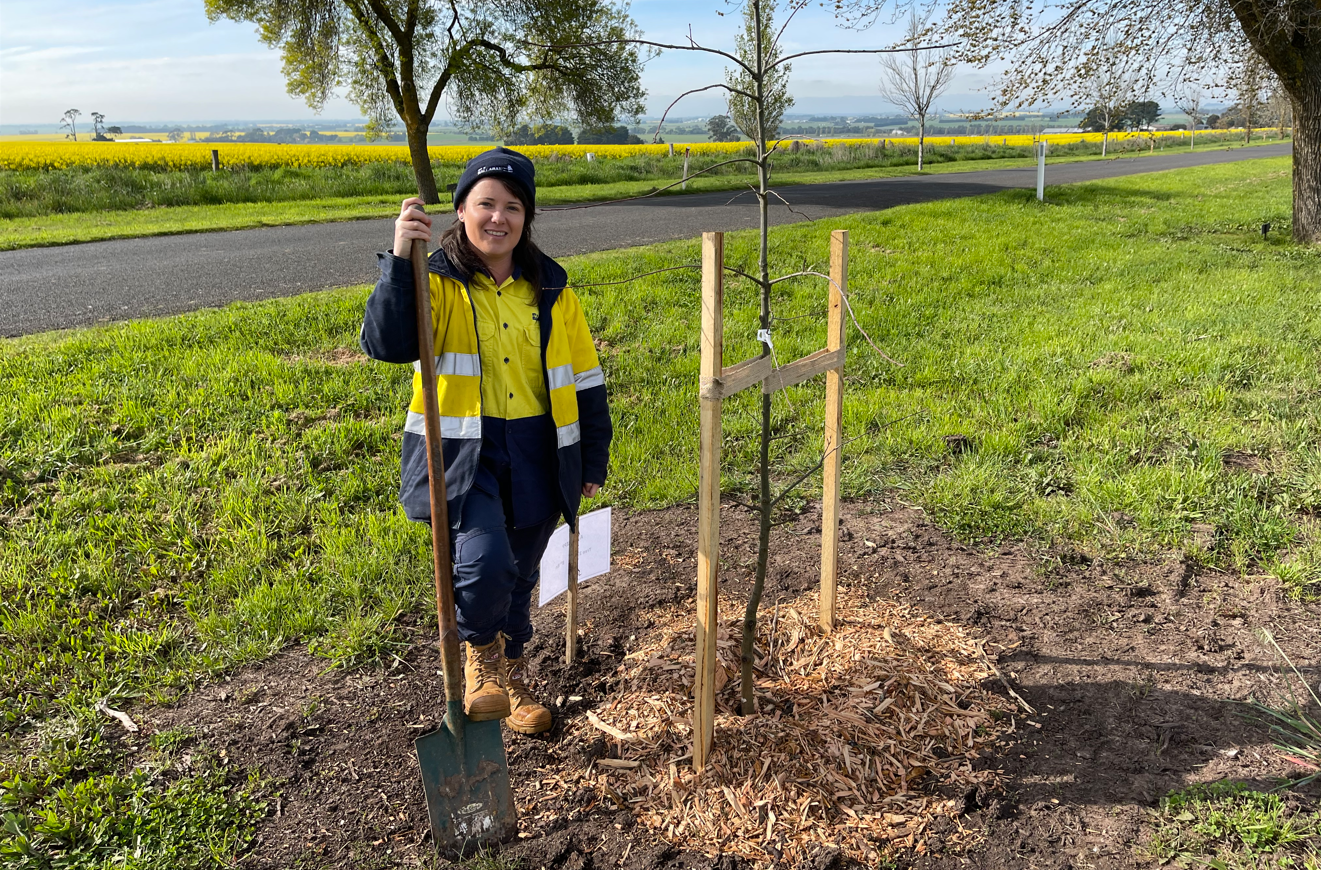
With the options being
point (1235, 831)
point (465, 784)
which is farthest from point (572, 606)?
point (1235, 831)

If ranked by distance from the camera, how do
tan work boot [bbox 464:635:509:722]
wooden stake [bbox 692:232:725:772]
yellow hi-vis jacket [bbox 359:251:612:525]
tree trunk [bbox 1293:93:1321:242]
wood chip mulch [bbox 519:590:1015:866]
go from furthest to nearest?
1. tree trunk [bbox 1293:93:1321:242]
2. tan work boot [bbox 464:635:509:722]
3. wood chip mulch [bbox 519:590:1015:866]
4. yellow hi-vis jacket [bbox 359:251:612:525]
5. wooden stake [bbox 692:232:725:772]

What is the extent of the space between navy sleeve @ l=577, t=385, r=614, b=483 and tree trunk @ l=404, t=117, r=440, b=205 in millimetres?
14766

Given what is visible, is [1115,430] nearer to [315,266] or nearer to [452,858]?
[452,858]

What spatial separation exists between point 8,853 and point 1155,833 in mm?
3211

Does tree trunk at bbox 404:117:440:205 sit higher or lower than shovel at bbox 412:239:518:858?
higher

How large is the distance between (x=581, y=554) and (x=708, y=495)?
887mm

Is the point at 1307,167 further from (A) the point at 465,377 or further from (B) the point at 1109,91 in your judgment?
(A) the point at 465,377

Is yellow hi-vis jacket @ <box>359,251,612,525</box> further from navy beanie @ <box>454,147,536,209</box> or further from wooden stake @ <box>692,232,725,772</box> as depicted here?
wooden stake @ <box>692,232,725,772</box>

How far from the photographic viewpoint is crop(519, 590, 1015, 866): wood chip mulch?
2.39 m

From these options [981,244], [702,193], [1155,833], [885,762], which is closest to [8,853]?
[885,762]

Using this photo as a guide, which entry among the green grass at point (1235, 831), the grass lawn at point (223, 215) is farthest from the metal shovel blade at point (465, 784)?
the grass lawn at point (223, 215)

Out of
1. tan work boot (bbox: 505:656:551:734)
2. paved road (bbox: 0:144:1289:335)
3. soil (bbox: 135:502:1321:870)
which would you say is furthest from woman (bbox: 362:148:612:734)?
paved road (bbox: 0:144:1289:335)

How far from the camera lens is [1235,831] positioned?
2.24 m

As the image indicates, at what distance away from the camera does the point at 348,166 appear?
19891 millimetres
